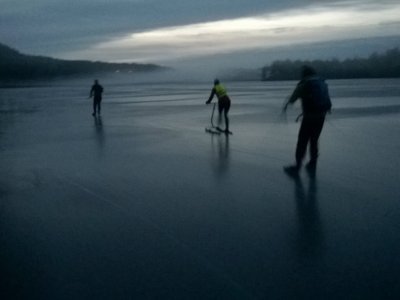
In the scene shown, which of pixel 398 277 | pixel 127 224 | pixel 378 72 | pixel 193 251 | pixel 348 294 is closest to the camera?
pixel 348 294

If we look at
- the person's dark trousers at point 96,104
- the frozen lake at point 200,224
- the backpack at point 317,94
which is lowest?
the frozen lake at point 200,224

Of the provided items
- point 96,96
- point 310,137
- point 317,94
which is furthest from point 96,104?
point 317,94

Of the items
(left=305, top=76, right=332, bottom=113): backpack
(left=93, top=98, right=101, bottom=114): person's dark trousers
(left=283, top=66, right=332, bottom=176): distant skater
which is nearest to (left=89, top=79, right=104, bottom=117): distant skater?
(left=93, top=98, right=101, bottom=114): person's dark trousers

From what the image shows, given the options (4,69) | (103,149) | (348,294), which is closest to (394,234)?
(348,294)

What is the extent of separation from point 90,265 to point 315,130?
252 inches

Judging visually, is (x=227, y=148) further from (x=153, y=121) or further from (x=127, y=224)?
(x=153, y=121)

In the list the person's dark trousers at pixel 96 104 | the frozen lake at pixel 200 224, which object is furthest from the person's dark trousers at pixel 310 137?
the person's dark trousers at pixel 96 104

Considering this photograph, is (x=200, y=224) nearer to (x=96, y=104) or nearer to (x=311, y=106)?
(x=311, y=106)

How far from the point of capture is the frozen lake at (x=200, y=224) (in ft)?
15.3

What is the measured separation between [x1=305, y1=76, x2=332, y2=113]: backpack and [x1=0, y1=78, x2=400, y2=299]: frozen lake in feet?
3.63

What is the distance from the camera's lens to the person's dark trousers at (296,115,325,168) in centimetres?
1043

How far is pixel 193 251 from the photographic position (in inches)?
216

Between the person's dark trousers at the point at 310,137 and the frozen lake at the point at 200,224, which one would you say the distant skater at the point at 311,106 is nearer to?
the person's dark trousers at the point at 310,137

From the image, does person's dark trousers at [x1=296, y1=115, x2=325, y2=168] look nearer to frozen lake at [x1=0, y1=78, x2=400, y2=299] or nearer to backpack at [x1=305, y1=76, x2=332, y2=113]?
backpack at [x1=305, y1=76, x2=332, y2=113]
